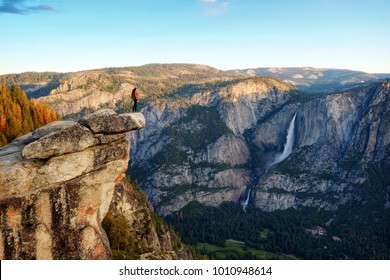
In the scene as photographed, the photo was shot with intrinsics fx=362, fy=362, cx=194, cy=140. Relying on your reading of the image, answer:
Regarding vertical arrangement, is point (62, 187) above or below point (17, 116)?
above

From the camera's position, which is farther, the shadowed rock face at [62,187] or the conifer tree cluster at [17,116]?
the conifer tree cluster at [17,116]

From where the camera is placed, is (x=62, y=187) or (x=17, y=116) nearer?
(x=62, y=187)

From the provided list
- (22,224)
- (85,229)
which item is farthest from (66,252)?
(22,224)

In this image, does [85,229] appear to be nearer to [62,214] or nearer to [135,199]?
[62,214]

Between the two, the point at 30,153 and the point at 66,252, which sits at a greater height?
the point at 30,153
